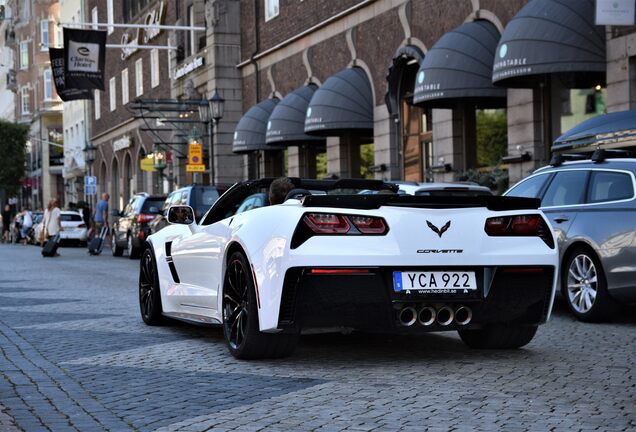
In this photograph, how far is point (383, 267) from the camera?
24.5 feet

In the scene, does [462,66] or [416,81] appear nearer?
[462,66]

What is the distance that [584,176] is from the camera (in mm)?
A: 11477

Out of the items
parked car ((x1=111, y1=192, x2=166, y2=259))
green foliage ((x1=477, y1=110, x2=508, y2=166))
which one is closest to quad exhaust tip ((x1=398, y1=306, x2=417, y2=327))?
green foliage ((x1=477, y1=110, x2=508, y2=166))

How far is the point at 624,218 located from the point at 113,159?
2134 inches

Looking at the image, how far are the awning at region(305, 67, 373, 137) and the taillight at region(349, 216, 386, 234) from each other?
21.7 m

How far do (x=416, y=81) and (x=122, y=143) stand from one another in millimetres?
36679

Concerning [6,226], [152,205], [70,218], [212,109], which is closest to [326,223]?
[152,205]

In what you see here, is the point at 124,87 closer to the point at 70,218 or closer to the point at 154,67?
the point at 154,67

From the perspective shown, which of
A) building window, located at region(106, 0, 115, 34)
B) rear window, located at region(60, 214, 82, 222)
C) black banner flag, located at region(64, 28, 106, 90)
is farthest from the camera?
building window, located at region(106, 0, 115, 34)

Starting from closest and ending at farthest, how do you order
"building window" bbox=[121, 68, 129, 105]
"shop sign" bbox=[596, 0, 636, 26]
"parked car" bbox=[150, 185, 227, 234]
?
"shop sign" bbox=[596, 0, 636, 26] → "parked car" bbox=[150, 185, 227, 234] → "building window" bbox=[121, 68, 129, 105]

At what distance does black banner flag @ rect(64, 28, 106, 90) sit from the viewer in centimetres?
3534

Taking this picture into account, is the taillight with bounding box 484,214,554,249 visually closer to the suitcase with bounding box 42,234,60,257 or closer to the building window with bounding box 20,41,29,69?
the suitcase with bounding box 42,234,60,257

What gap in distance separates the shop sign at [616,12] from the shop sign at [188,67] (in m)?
26.5

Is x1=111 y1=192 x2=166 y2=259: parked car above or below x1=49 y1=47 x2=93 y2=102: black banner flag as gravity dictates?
below
